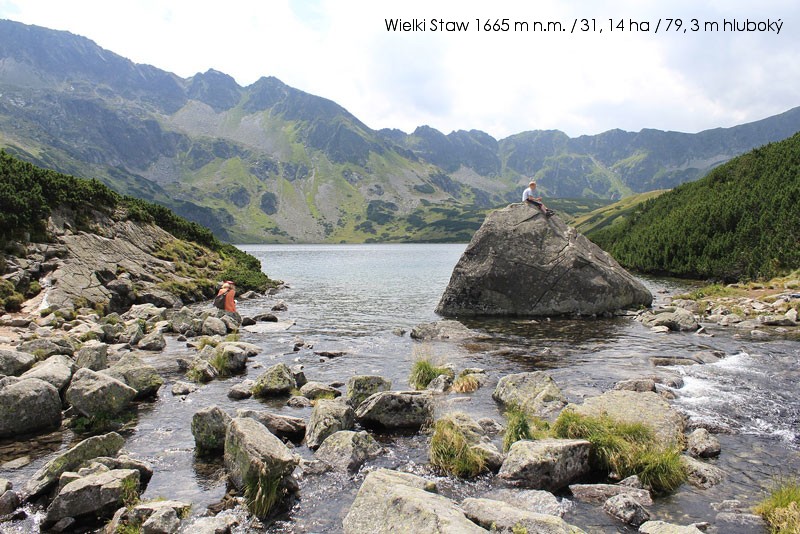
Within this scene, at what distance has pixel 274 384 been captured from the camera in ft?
58.8

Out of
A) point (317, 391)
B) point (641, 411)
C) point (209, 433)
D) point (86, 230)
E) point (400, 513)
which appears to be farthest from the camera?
point (86, 230)

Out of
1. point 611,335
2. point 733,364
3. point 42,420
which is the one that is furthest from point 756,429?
point 42,420

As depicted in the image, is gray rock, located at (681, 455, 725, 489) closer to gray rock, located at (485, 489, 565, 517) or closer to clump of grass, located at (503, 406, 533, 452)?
gray rock, located at (485, 489, 565, 517)

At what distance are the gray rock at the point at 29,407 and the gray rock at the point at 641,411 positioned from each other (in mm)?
15531

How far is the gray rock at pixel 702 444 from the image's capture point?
39.5 feet

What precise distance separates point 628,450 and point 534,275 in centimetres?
2692

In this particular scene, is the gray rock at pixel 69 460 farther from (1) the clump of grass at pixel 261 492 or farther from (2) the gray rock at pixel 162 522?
(1) the clump of grass at pixel 261 492

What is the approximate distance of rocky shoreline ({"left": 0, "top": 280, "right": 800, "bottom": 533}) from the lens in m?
8.82

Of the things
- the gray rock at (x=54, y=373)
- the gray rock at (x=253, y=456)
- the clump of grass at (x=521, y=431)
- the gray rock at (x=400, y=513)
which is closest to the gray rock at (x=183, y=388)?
the gray rock at (x=54, y=373)

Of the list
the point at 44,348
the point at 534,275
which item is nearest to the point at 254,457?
the point at 44,348

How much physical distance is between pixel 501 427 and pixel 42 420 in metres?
13.8

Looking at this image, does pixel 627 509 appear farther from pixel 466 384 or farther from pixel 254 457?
pixel 466 384

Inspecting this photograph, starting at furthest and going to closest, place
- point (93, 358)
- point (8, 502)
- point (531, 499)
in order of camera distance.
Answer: point (93, 358), point (531, 499), point (8, 502)

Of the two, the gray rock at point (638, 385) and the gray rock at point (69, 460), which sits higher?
the gray rock at point (69, 460)
